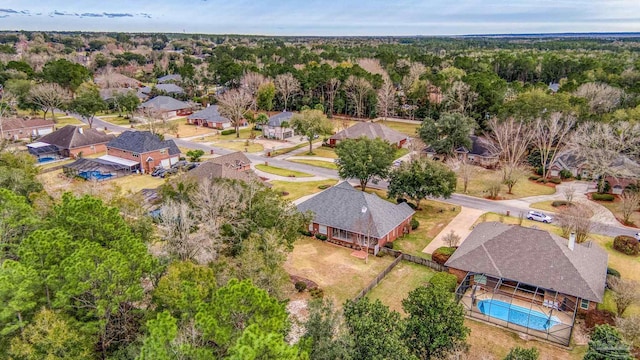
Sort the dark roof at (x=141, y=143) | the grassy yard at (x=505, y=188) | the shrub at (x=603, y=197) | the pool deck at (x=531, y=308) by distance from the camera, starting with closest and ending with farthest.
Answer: the pool deck at (x=531, y=308) < the shrub at (x=603, y=197) < the grassy yard at (x=505, y=188) < the dark roof at (x=141, y=143)

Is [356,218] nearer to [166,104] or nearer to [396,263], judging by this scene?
[396,263]

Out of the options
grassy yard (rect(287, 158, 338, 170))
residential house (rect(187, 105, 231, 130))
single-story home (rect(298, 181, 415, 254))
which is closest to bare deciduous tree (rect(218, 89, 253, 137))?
residential house (rect(187, 105, 231, 130))

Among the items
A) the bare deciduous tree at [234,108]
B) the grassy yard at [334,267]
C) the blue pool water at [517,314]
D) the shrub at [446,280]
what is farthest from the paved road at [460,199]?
the shrub at [446,280]

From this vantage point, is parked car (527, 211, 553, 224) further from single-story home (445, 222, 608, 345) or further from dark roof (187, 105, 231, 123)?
dark roof (187, 105, 231, 123)

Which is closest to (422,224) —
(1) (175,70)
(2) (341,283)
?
(2) (341,283)

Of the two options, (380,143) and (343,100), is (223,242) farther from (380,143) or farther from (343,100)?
(343,100)

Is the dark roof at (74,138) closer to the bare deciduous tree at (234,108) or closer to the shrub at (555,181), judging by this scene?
the bare deciduous tree at (234,108)

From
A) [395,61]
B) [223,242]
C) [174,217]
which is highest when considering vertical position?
[395,61]

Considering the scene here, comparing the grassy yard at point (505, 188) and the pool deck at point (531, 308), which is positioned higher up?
the grassy yard at point (505, 188)
